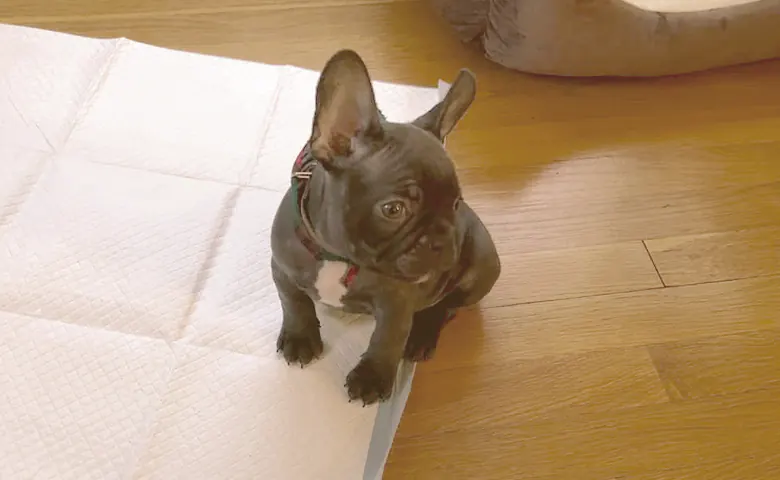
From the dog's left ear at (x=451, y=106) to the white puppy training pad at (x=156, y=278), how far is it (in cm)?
42

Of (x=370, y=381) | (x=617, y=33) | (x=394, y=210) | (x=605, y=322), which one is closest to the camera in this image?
(x=394, y=210)

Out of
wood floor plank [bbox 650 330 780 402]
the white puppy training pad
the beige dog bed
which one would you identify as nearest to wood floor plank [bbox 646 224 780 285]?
wood floor plank [bbox 650 330 780 402]

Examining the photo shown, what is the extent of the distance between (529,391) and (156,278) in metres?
0.63

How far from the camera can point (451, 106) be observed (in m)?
1.06

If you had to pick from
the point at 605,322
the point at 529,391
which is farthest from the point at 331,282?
the point at 605,322

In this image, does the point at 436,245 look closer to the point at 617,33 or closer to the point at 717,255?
the point at 717,255

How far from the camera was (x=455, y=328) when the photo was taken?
1418 mm

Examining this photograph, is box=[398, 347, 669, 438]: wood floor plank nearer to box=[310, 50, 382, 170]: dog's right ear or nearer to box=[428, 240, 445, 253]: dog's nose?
box=[428, 240, 445, 253]: dog's nose

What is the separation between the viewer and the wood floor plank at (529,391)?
51.4 inches

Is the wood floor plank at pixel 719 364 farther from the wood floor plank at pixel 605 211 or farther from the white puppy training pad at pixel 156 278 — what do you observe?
the white puppy training pad at pixel 156 278

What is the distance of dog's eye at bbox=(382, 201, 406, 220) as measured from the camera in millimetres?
949

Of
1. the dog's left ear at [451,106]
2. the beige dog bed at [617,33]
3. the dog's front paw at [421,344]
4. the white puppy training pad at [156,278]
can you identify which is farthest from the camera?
the beige dog bed at [617,33]

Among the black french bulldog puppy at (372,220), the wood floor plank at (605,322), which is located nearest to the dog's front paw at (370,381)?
the black french bulldog puppy at (372,220)

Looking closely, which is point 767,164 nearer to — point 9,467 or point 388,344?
point 388,344
